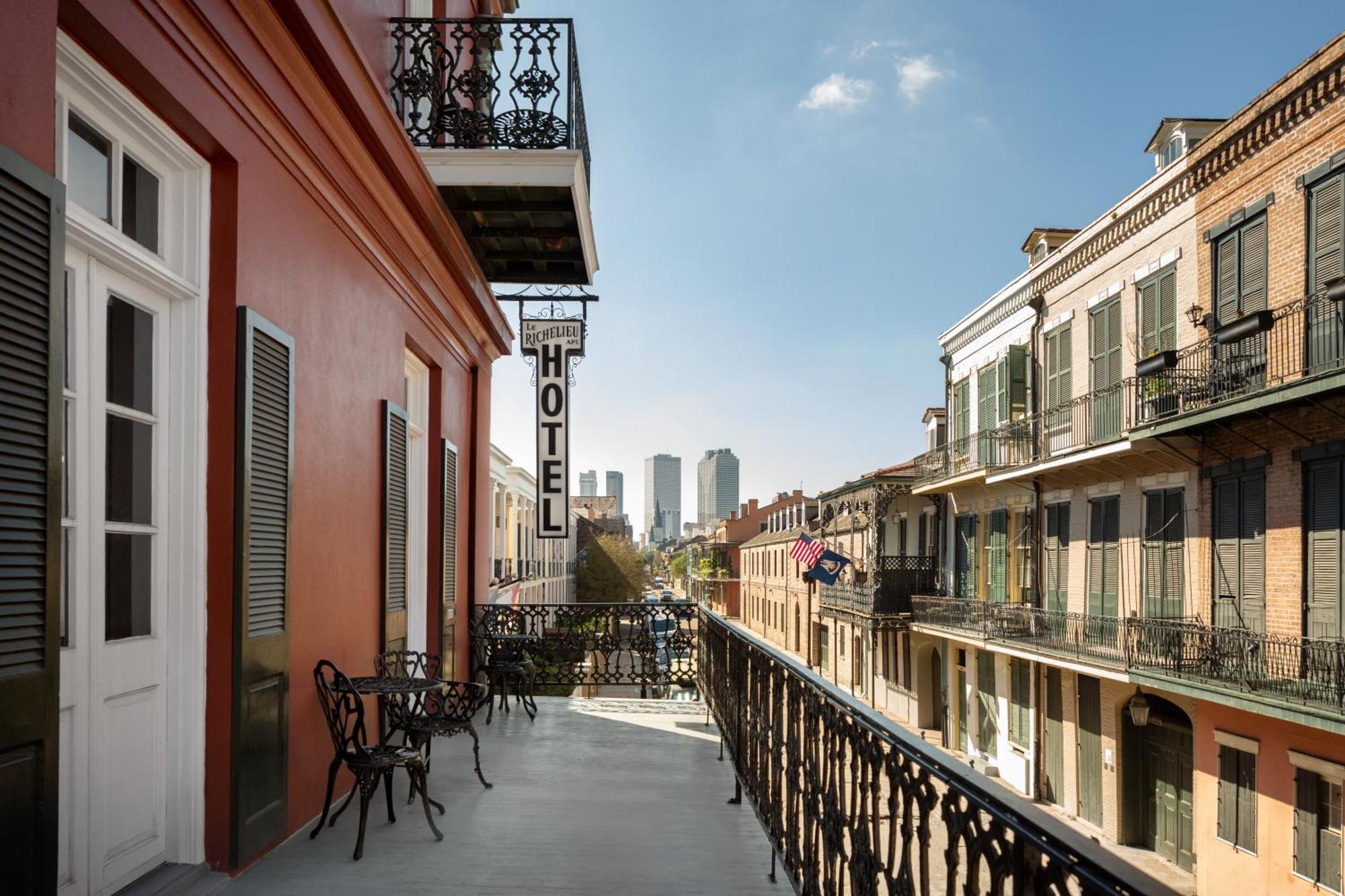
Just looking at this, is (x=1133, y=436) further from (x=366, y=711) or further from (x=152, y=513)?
(x=152, y=513)

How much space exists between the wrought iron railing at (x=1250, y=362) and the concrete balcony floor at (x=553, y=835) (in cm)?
931

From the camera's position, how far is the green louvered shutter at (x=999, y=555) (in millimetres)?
20641

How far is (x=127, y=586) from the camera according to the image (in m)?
3.49

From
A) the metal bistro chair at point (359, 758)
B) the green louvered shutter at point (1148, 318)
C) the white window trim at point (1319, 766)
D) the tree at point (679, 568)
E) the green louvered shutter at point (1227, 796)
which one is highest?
the green louvered shutter at point (1148, 318)

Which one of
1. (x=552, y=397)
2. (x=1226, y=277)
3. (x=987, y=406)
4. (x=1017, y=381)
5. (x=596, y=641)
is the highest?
(x=1226, y=277)

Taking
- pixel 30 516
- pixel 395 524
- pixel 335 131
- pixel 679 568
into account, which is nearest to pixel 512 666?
pixel 395 524

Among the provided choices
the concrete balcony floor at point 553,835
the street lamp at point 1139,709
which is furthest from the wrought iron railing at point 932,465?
the concrete balcony floor at point 553,835

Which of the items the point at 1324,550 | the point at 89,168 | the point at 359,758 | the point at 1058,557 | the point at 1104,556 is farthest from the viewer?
the point at 1058,557

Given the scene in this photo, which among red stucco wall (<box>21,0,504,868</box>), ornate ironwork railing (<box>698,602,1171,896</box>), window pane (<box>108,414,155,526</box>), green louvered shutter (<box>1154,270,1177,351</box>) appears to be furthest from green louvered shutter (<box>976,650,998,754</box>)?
window pane (<box>108,414,155,526</box>)

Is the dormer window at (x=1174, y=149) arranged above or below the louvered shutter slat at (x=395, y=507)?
above

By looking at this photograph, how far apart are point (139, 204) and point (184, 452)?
985mm

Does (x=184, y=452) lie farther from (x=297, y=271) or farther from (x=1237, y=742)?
(x=1237, y=742)

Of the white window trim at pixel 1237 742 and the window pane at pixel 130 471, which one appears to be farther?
the white window trim at pixel 1237 742

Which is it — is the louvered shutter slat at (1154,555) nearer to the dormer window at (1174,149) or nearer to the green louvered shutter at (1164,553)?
the green louvered shutter at (1164,553)
